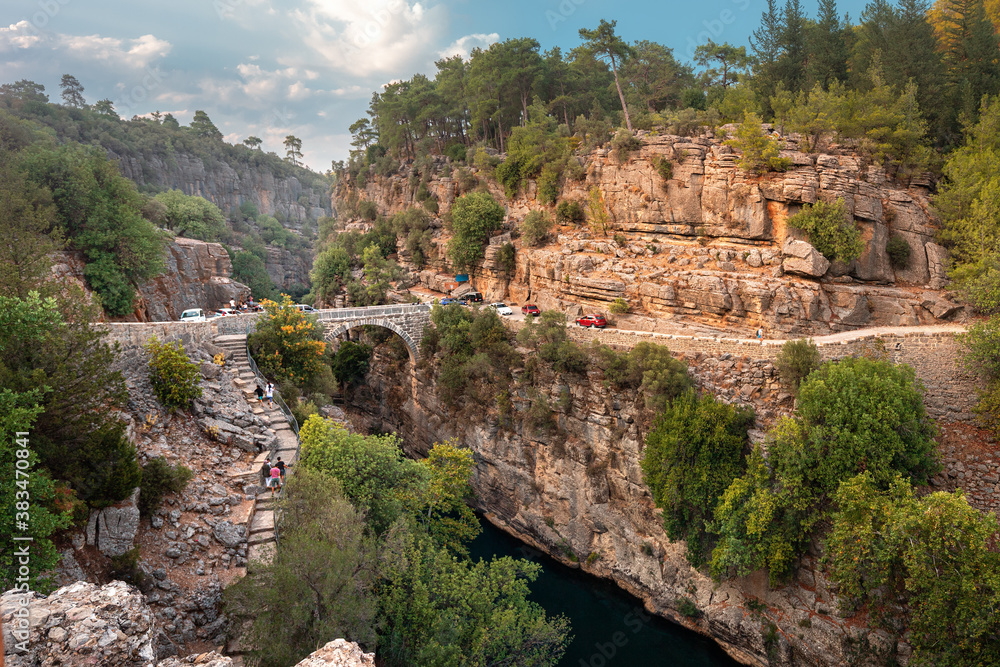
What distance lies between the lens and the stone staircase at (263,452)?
A: 1516cm

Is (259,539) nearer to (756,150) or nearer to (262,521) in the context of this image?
(262,521)

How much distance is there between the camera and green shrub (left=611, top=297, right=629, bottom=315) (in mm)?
32312

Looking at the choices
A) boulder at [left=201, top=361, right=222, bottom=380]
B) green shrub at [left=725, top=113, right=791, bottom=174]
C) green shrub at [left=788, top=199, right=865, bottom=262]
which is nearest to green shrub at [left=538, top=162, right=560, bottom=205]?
green shrub at [left=725, top=113, right=791, bottom=174]

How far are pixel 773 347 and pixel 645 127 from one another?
20.5m

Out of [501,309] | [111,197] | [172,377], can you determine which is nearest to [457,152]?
[501,309]

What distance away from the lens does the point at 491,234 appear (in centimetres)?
4334

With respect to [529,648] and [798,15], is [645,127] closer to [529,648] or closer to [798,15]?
[798,15]

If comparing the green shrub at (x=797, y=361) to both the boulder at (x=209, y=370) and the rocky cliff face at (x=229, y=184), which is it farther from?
the rocky cliff face at (x=229, y=184)

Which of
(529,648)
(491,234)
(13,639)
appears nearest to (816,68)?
(491,234)

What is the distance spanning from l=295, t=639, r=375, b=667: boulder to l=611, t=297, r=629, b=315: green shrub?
26459 mm

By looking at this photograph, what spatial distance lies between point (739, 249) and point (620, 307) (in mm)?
7927

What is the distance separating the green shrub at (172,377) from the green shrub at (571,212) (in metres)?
27.9

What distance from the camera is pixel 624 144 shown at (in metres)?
35.4

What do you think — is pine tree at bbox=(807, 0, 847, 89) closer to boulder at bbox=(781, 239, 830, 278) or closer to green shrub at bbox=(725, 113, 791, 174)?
green shrub at bbox=(725, 113, 791, 174)
